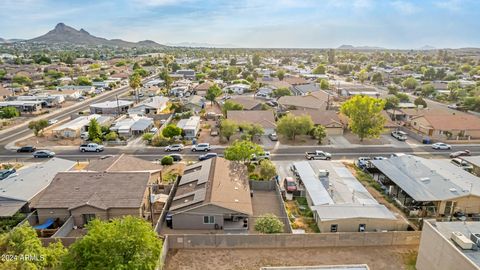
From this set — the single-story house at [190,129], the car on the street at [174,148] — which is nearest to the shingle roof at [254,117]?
the single-story house at [190,129]

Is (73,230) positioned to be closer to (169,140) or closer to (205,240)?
(205,240)

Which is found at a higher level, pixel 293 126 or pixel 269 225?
pixel 293 126

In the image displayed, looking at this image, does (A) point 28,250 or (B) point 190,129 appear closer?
(A) point 28,250

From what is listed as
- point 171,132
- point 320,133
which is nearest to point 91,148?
point 171,132

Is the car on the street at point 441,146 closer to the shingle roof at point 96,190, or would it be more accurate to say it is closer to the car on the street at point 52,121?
the shingle roof at point 96,190

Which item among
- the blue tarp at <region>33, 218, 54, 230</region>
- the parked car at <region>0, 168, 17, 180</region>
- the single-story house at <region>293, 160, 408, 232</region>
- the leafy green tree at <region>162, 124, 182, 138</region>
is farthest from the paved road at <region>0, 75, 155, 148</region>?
the single-story house at <region>293, 160, 408, 232</region>

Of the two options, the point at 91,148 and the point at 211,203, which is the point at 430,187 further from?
the point at 91,148

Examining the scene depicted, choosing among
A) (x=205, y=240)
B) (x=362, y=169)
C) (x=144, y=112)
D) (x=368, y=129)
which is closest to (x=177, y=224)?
(x=205, y=240)

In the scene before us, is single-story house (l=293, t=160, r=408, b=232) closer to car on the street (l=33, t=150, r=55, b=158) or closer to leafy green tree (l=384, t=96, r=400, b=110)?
car on the street (l=33, t=150, r=55, b=158)
